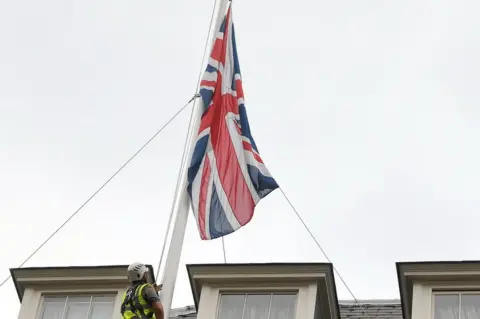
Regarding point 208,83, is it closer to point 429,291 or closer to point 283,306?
point 283,306

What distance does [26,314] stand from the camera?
2727 cm

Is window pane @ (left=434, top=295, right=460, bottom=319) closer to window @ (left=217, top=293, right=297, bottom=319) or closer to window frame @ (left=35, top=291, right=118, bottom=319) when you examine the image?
window @ (left=217, top=293, right=297, bottom=319)

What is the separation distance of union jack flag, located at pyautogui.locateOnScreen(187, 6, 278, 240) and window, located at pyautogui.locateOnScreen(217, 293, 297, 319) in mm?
1659

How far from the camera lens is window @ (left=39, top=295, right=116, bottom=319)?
27.1 meters

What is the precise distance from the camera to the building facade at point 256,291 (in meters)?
25.9

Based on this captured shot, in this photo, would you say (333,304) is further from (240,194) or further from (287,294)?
(240,194)

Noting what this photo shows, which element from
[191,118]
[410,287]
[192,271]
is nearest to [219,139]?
[191,118]

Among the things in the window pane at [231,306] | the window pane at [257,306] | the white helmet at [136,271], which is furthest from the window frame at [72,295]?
the white helmet at [136,271]

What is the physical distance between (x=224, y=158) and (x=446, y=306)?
4485 millimetres

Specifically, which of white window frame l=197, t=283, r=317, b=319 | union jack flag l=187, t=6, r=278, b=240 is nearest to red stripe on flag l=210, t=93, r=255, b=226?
union jack flag l=187, t=6, r=278, b=240

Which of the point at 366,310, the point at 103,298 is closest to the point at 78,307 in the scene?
the point at 103,298

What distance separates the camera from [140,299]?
71.7 ft

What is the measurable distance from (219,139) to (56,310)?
4243 millimetres

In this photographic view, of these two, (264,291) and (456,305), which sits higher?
(264,291)
